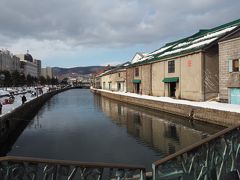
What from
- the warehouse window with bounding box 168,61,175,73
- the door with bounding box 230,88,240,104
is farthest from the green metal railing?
the warehouse window with bounding box 168,61,175,73

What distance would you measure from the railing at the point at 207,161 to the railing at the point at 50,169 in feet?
2.00

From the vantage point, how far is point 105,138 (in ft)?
72.1

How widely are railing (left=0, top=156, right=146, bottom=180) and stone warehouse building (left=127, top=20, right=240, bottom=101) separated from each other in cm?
2681

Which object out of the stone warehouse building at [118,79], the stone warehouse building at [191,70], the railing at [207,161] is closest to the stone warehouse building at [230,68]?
the stone warehouse building at [191,70]

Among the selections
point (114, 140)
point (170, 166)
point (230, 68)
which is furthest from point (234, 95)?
point (170, 166)

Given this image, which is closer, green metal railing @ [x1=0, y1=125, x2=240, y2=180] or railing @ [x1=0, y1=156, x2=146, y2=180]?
railing @ [x1=0, y1=156, x2=146, y2=180]

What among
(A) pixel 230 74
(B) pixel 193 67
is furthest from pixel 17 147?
(B) pixel 193 67

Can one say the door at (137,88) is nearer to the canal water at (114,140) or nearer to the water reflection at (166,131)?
the water reflection at (166,131)

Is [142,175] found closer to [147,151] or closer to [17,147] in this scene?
[147,151]

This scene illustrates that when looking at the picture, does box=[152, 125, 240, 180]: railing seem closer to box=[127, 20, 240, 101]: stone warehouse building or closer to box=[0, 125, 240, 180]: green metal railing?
box=[0, 125, 240, 180]: green metal railing

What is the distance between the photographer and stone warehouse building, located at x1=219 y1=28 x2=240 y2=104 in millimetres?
27969

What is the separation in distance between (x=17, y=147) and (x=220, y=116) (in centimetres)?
1478

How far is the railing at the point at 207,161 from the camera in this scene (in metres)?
6.77

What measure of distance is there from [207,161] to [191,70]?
2959 centimetres
